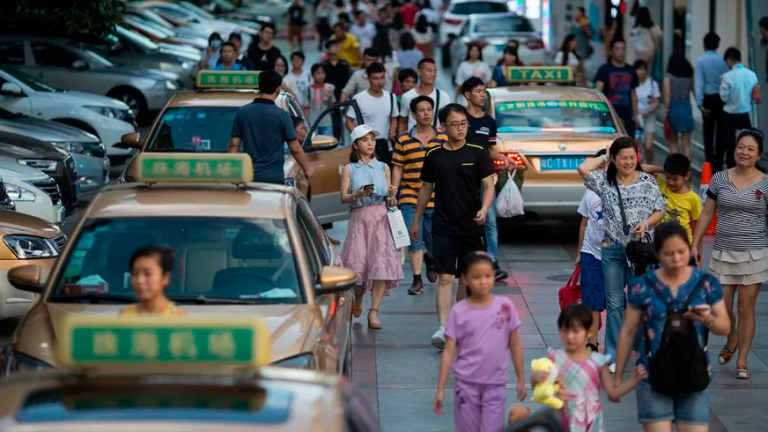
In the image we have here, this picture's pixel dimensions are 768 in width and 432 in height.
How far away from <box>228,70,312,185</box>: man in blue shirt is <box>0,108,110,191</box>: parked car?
5.29 m

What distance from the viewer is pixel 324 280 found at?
21.8 feet

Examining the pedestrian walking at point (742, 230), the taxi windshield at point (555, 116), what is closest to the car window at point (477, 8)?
the taxi windshield at point (555, 116)

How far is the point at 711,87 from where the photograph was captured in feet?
56.3

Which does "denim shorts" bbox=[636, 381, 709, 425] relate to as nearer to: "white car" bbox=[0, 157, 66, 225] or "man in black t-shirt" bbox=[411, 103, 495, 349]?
"man in black t-shirt" bbox=[411, 103, 495, 349]

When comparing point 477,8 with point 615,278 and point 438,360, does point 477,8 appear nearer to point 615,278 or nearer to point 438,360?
point 438,360

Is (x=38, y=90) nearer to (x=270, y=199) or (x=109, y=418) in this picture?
(x=270, y=199)

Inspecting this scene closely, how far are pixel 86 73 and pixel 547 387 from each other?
17.5 m

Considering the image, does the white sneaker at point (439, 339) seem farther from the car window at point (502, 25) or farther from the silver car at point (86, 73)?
the car window at point (502, 25)

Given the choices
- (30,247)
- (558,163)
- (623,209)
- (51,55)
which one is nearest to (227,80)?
(558,163)

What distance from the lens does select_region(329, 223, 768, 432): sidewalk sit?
26.2 ft

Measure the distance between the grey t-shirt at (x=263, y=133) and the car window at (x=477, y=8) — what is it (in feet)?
82.5

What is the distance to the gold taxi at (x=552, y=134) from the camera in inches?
527

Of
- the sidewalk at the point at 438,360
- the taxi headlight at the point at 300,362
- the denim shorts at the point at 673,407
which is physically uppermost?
the taxi headlight at the point at 300,362

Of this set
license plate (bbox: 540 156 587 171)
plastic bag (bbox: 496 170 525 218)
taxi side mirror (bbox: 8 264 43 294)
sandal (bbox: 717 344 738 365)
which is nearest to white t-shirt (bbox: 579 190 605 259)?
sandal (bbox: 717 344 738 365)
